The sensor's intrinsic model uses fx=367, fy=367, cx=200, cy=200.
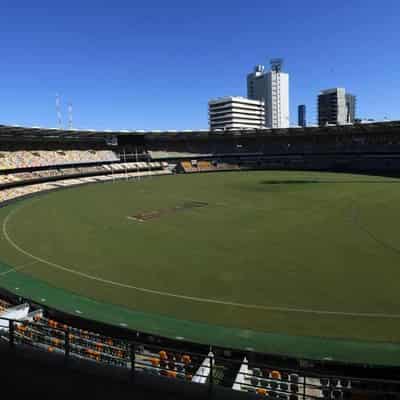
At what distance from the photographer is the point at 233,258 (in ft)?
76.0

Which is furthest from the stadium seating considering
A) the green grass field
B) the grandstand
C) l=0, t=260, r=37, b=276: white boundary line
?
l=0, t=260, r=37, b=276: white boundary line

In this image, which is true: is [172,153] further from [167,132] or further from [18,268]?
[18,268]

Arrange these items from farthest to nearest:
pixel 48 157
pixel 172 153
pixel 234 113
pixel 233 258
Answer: pixel 234 113
pixel 172 153
pixel 48 157
pixel 233 258

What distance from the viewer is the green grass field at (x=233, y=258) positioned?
52.0 feet

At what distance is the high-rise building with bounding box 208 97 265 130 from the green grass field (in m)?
142

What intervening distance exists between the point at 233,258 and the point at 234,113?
165 m

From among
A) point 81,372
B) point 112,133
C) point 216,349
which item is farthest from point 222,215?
point 112,133

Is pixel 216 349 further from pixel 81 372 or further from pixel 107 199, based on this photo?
pixel 107 199

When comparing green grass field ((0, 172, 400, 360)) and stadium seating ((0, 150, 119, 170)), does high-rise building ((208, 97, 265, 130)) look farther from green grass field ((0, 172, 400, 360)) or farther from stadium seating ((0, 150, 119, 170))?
green grass field ((0, 172, 400, 360))

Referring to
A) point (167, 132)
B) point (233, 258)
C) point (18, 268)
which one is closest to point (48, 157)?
point (167, 132)

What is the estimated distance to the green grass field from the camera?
52.0ft

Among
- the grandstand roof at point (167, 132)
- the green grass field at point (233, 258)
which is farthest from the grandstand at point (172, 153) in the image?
the green grass field at point (233, 258)

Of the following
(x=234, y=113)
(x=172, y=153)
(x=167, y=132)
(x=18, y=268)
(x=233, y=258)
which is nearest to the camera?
(x=18, y=268)

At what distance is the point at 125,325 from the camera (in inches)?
561
